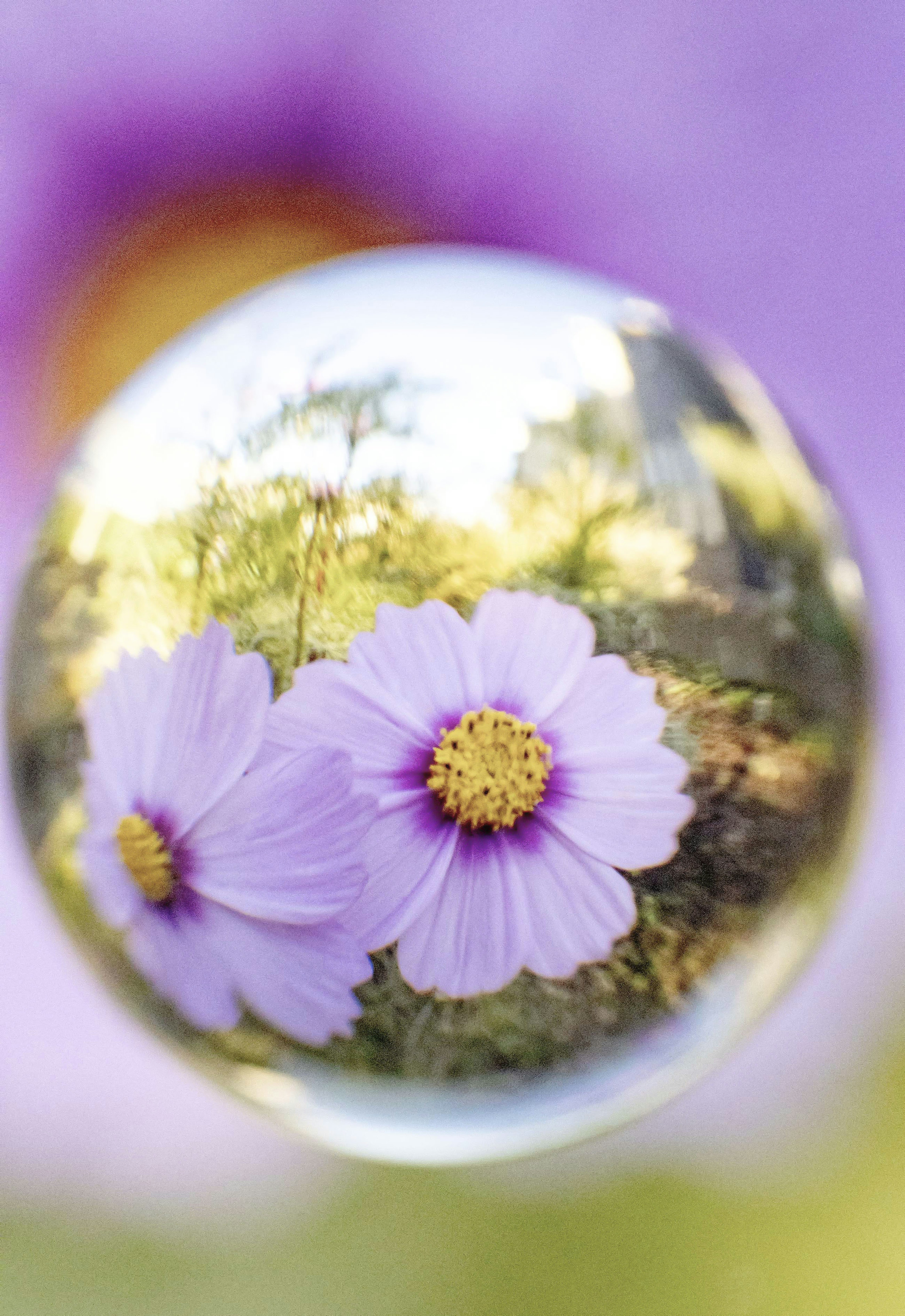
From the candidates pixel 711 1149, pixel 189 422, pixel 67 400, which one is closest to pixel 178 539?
pixel 189 422

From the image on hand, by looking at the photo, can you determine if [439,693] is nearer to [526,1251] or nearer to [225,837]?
[225,837]

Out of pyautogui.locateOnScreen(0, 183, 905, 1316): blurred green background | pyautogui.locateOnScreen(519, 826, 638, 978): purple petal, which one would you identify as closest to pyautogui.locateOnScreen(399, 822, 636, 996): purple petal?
pyautogui.locateOnScreen(519, 826, 638, 978): purple petal

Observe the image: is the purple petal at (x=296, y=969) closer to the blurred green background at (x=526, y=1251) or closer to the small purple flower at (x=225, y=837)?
the small purple flower at (x=225, y=837)

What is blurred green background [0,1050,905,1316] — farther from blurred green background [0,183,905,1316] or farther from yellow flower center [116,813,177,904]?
yellow flower center [116,813,177,904]

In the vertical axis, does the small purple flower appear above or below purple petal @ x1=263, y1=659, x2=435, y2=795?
Answer: below

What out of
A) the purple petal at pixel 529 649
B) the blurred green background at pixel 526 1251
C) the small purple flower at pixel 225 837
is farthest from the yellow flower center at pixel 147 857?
the blurred green background at pixel 526 1251

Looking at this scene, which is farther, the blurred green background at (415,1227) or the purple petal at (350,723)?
the blurred green background at (415,1227)
